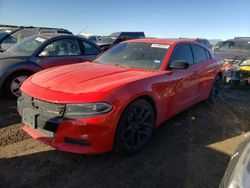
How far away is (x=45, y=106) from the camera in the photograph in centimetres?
338

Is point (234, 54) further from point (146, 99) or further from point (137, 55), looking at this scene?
point (146, 99)

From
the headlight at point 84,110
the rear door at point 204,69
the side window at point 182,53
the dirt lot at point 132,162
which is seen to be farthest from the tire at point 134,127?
the rear door at point 204,69

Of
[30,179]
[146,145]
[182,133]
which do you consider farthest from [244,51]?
[30,179]

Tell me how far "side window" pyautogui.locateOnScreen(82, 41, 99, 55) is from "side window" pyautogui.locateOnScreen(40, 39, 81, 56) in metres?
0.22

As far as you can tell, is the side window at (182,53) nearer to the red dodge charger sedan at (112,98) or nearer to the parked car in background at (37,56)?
the red dodge charger sedan at (112,98)

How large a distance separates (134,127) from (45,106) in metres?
1.20

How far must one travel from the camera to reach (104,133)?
10.7ft

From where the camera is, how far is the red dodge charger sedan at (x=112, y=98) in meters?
3.23

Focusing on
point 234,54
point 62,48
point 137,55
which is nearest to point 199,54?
point 137,55

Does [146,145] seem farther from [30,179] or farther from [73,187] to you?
[30,179]

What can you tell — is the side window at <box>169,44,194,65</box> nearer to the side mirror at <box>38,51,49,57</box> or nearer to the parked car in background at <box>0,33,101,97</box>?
the parked car in background at <box>0,33,101,97</box>

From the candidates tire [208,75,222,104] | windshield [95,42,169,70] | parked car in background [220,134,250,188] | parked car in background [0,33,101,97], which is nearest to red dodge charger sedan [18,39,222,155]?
windshield [95,42,169,70]

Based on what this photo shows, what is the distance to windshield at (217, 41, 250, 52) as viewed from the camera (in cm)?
1095

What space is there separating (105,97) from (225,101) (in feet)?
15.3
